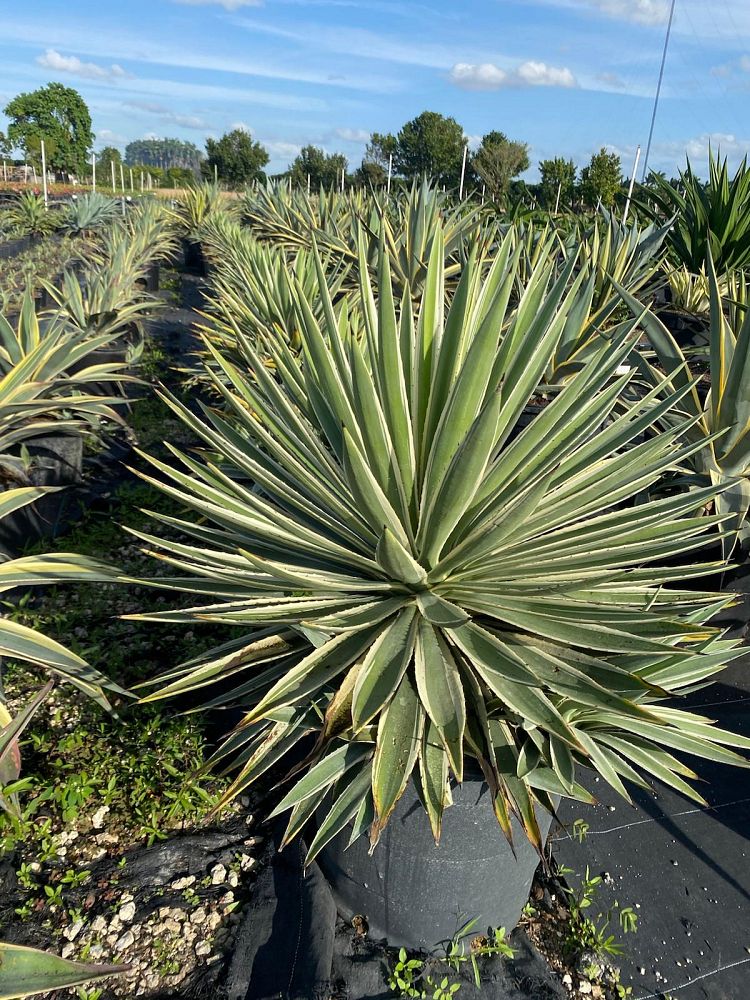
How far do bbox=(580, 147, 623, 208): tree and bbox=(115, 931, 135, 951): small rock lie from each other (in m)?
24.4

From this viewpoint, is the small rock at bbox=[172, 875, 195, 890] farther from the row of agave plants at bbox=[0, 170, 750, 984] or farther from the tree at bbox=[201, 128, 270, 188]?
the tree at bbox=[201, 128, 270, 188]

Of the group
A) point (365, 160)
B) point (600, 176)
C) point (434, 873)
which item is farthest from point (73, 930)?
point (365, 160)

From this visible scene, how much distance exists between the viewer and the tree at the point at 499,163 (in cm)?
1172

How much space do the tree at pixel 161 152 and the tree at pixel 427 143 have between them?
264 ft

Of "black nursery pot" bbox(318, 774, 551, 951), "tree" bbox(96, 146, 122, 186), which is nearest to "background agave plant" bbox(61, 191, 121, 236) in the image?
"black nursery pot" bbox(318, 774, 551, 951)

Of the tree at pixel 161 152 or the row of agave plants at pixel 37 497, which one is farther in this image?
the tree at pixel 161 152

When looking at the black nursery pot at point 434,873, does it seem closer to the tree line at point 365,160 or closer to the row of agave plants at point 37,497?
the row of agave plants at point 37,497

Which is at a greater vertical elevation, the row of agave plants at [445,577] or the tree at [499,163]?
the tree at [499,163]

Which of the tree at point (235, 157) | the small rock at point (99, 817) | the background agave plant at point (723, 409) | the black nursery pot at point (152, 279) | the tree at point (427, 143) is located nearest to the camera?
the small rock at point (99, 817)

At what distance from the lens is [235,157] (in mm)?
36375

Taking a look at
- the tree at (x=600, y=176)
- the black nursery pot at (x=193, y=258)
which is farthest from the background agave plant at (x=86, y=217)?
the tree at (x=600, y=176)

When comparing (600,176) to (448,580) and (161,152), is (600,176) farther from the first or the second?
(161,152)

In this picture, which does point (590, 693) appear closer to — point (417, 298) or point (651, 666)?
point (651, 666)

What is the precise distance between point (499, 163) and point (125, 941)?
54.4ft
